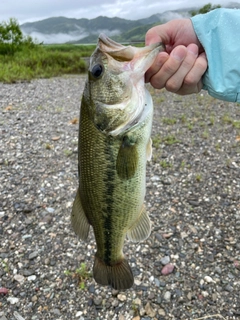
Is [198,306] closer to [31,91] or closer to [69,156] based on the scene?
[69,156]

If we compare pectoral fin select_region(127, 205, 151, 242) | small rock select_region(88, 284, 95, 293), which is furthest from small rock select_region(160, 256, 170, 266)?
pectoral fin select_region(127, 205, 151, 242)

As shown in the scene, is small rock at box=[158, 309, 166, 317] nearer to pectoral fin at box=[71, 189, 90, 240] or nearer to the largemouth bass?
pectoral fin at box=[71, 189, 90, 240]

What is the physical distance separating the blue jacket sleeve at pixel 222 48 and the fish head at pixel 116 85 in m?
0.48

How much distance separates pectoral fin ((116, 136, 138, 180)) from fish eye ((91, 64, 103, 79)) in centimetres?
34

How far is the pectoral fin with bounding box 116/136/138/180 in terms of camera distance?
1714 millimetres

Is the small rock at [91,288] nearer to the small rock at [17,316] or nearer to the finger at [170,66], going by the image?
the small rock at [17,316]

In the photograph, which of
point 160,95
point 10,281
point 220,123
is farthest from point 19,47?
point 10,281

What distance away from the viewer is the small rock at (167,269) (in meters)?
3.62

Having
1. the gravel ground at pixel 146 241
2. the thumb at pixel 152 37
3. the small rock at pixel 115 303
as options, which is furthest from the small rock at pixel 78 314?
the thumb at pixel 152 37

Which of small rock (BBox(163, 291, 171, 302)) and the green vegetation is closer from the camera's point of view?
small rock (BBox(163, 291, 171, 302))

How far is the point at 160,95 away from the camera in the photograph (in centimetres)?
1134

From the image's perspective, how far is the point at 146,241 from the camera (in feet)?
13.3

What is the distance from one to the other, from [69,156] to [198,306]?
3569 mm

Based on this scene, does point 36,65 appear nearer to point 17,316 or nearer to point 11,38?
point 11,38
